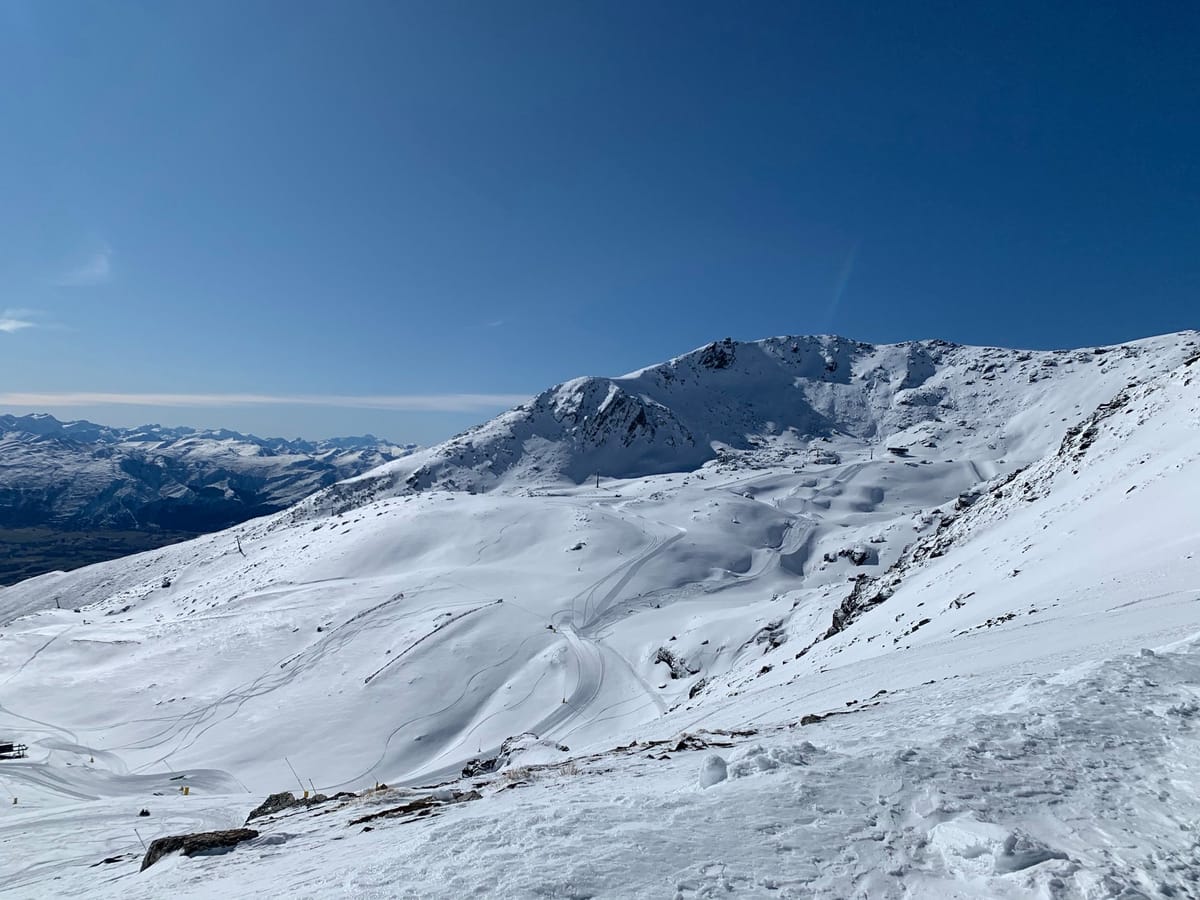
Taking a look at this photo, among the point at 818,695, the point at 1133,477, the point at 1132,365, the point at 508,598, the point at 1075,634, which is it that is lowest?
the point at 508,598

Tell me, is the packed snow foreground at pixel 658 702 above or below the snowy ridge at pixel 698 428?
below

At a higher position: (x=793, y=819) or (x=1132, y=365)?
(x=1132, y=365)

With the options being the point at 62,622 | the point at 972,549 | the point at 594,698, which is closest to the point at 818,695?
the point at 972,549

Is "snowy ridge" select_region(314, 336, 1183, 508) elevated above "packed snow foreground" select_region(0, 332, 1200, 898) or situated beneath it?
elevated above

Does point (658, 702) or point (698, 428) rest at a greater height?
point (698, 428)

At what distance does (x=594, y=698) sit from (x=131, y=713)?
33.4 m

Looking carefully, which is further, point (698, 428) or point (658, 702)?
point (698, 428)

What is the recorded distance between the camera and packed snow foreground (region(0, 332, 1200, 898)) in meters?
5.20

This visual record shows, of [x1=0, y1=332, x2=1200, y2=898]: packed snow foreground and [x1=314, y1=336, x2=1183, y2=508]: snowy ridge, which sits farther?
[x1=314, y1=336, x2=1183, y2=508]: snowy ridge

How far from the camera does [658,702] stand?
34.3m

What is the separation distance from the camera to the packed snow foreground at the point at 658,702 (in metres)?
5.20

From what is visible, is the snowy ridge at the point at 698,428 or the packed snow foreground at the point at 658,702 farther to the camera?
the snowy ridge at the point at 698,428

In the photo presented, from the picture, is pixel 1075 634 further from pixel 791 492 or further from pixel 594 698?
pixel 791 492

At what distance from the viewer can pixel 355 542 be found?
76750 millimetres
